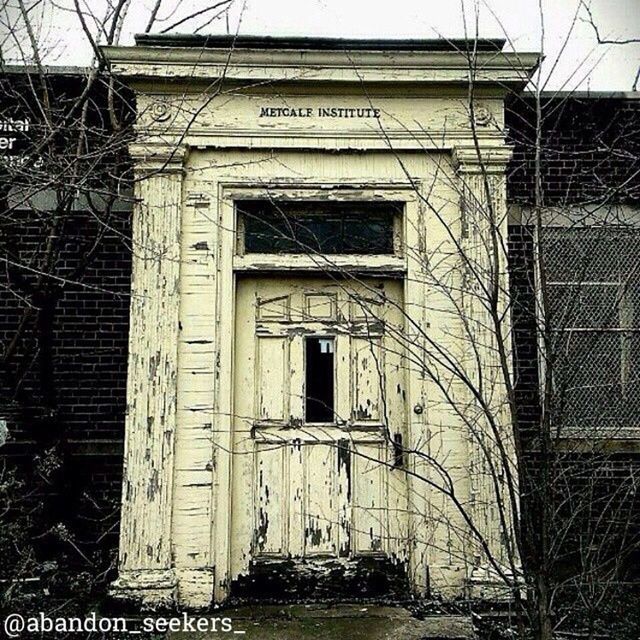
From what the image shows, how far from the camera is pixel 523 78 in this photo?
626 cm

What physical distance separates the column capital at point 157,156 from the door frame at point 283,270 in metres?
0.38

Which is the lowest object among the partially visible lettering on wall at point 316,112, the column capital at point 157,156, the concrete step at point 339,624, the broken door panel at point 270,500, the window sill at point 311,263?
the concrete step at point 339,624

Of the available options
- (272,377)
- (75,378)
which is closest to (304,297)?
(272,377)

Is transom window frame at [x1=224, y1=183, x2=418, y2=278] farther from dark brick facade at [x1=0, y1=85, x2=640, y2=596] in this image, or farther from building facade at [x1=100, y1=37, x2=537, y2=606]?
dark brick facade at [x1=0, y1=85, x2=640, y2=596]

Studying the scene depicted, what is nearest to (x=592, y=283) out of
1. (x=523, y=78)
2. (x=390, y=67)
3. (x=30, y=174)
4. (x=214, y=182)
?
(x=523, y=78)

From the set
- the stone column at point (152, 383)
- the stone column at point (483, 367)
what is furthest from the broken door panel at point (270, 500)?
the stone column at point (483, 367)

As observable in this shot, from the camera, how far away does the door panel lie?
6121 millimetres

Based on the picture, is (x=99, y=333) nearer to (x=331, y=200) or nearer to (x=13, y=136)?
(x=13, y=136)

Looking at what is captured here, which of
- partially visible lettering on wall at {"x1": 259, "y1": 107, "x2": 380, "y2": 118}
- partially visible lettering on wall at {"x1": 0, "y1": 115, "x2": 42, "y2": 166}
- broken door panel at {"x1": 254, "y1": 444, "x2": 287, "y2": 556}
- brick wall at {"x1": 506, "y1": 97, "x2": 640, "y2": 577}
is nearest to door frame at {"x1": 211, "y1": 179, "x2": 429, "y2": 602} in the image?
broken door panel at {"x1": 254, "y1": 444, "x2": 287, "y2": 556}

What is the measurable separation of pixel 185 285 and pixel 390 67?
237cm

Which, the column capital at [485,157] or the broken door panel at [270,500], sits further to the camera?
the column capital at [485,157]

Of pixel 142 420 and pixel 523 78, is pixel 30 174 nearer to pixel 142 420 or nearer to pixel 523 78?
pixel 142 420

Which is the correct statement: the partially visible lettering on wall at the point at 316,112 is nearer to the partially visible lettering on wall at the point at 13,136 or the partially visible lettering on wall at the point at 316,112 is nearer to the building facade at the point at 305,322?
the building facade at the point at 305,322

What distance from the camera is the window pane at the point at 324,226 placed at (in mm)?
6375
